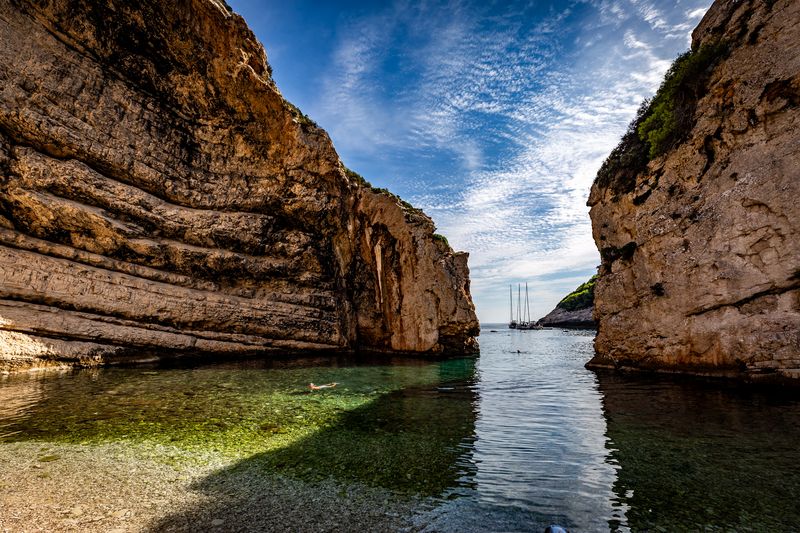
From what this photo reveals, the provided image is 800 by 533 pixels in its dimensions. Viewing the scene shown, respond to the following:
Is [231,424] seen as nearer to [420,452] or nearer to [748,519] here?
[420,452]

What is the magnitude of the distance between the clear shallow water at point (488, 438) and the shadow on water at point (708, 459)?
0.10 ft

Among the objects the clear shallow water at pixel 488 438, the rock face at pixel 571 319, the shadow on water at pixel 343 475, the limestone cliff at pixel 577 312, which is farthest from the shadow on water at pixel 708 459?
the limestone cliff at pixel 577 312

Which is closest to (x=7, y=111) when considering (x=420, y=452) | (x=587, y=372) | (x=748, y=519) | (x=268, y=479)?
(x=268, y=479)

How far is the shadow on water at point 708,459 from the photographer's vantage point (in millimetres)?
4543

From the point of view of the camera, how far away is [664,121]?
55.1ft

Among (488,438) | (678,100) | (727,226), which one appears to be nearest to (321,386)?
(488,438)

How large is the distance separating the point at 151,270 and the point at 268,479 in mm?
19094

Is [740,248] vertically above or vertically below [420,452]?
above

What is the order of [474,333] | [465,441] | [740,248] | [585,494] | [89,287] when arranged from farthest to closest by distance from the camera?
[474,333], [89,287], [740,248], [465,441], [585,494]

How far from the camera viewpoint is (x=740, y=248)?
41.9 ft

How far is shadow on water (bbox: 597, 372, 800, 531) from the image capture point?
4.54 meters

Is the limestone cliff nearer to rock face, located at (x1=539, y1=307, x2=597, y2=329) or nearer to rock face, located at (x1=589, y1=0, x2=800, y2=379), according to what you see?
rock face, located at (x1=539, y1=307, x2=597, y2=329)

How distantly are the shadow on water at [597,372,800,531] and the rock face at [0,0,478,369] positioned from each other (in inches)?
779

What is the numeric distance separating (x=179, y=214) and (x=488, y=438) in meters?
21.7
